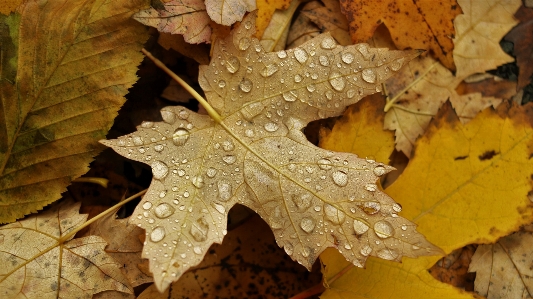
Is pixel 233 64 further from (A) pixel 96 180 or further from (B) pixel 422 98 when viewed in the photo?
(B) pixel 422 98

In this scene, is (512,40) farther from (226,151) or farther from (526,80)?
(226,151)

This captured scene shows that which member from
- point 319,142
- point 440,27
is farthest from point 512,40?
point 319,142

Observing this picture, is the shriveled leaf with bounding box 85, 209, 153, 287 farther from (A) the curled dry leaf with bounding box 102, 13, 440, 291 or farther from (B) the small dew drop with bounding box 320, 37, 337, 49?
(B) the small dew drop with bounding box 320, 37, 337, 49

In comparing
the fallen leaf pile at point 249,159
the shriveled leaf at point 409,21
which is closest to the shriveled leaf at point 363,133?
the fallen leaf pile at point 249,159

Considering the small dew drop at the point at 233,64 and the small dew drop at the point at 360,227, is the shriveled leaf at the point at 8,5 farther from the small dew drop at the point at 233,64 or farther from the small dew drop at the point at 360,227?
the small dew drop at the point at 360,227

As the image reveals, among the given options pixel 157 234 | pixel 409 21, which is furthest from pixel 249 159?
pixel 409 21

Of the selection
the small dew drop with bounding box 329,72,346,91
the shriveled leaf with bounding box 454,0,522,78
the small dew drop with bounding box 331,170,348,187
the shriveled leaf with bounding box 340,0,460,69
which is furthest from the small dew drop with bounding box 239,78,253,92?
the shriveled leaf with bounding box 454,0,522,78
